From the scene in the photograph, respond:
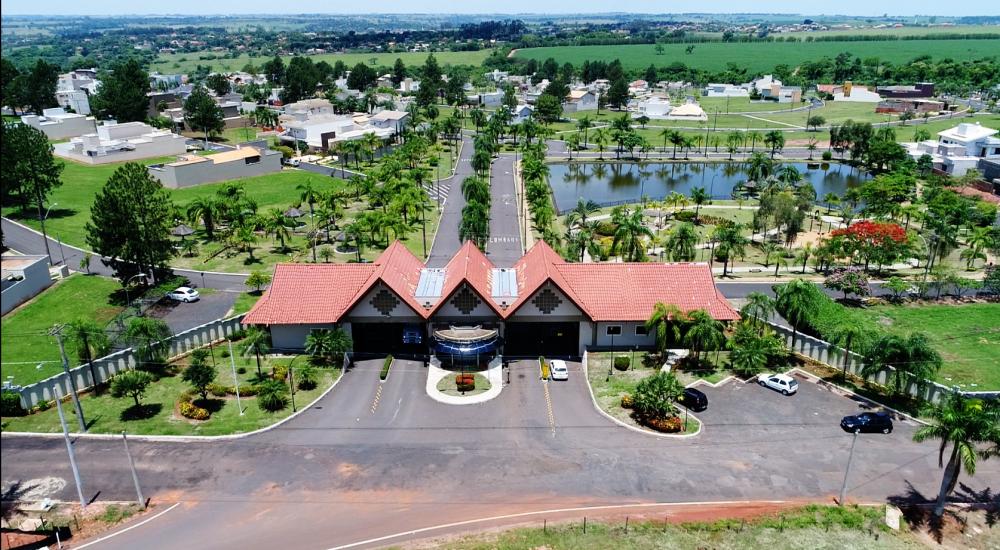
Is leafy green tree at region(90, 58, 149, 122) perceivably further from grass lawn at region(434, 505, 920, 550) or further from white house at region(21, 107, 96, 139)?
grass lawn at region(434, 505, 920, 550)

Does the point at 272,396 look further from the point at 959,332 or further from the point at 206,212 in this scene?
the point at 959,332

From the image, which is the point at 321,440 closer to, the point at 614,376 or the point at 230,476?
the point at 230,476

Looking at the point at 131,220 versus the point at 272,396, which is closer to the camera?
the point at 272,396

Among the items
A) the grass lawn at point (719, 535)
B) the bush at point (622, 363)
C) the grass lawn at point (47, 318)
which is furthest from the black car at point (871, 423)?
the grass lawn at point (47, 318)

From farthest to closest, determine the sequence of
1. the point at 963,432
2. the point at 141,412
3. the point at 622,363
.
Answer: the point at 622,363 < the point at 141,412 < the point at 963,432

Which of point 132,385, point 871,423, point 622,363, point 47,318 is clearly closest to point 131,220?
point 47,318

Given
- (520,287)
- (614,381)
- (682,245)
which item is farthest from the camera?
(682,245)

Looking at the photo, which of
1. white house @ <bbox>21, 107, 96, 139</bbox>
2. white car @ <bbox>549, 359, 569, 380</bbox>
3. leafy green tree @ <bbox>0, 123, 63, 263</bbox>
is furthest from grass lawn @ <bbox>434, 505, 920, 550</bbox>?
white house @ <bbox>21, 107, 96, 139</bbox>

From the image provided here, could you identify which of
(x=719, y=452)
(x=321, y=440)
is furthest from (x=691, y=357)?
(x=321, y=440)
